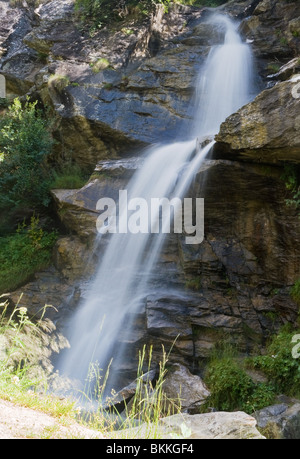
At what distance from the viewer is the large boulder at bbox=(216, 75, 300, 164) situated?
223 inches

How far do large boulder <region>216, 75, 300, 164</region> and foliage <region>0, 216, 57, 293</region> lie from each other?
4.95 m

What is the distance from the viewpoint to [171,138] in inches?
383

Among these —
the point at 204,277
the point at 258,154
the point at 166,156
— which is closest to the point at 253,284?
the point at 204,277

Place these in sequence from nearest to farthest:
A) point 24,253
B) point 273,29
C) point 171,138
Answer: point 24,253
point 171,138
point 273,29

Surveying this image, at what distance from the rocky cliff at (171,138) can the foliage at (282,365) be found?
619 mm

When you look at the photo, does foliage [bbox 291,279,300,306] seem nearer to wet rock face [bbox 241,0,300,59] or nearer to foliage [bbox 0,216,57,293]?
foliage [bbox 0,216,57,293]

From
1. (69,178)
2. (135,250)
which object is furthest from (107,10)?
(135,250)

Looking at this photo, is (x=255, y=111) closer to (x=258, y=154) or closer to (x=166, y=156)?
(x=258, y=154)

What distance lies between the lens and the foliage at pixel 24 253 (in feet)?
27.4

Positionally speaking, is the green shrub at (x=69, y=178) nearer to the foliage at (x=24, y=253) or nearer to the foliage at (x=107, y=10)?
the foliage at (x=24, y=253)

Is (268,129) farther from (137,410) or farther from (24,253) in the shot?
(24,253)

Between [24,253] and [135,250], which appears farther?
[24,253]

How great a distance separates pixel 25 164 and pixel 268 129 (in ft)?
20.6

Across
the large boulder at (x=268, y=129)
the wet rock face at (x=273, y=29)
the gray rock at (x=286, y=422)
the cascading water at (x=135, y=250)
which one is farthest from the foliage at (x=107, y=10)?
the gray rock at (x=286, y=422)
